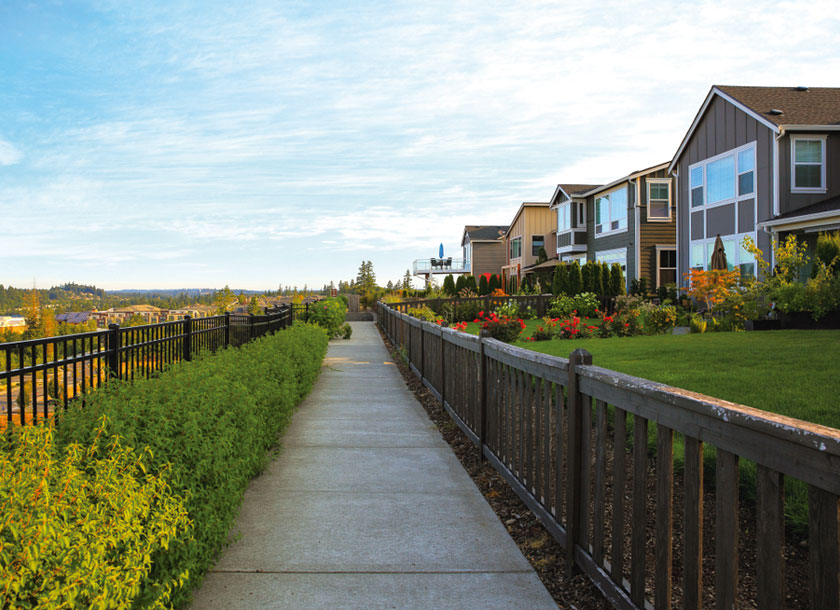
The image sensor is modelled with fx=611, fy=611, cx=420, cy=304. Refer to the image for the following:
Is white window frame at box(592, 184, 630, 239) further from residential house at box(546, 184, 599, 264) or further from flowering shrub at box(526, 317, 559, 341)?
flowering shrub at box(526, 317, 559, 341)

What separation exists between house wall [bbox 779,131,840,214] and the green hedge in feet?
58.1

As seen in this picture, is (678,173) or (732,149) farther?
(678,173)

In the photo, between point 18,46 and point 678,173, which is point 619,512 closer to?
point 18,46

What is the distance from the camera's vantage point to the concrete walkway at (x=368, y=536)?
331 centimetres

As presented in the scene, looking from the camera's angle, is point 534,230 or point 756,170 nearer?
point 756,170

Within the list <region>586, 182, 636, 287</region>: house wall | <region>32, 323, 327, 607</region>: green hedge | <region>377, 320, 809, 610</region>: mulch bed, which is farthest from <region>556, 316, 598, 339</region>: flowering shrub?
<region>586, 182, 636, 287</region>: house wall

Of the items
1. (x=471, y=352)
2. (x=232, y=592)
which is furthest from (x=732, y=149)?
(x=232, y=592)

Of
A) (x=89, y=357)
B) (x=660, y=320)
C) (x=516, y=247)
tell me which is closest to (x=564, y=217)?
(x=516, y=247)

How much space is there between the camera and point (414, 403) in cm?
891

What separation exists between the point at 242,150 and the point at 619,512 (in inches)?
822

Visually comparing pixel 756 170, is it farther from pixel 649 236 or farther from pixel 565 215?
pixel 565 215

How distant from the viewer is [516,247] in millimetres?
46812

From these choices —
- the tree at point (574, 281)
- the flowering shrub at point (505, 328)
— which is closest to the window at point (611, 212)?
the tree at point (574, 281)

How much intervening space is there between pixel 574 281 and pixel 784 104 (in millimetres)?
9642
